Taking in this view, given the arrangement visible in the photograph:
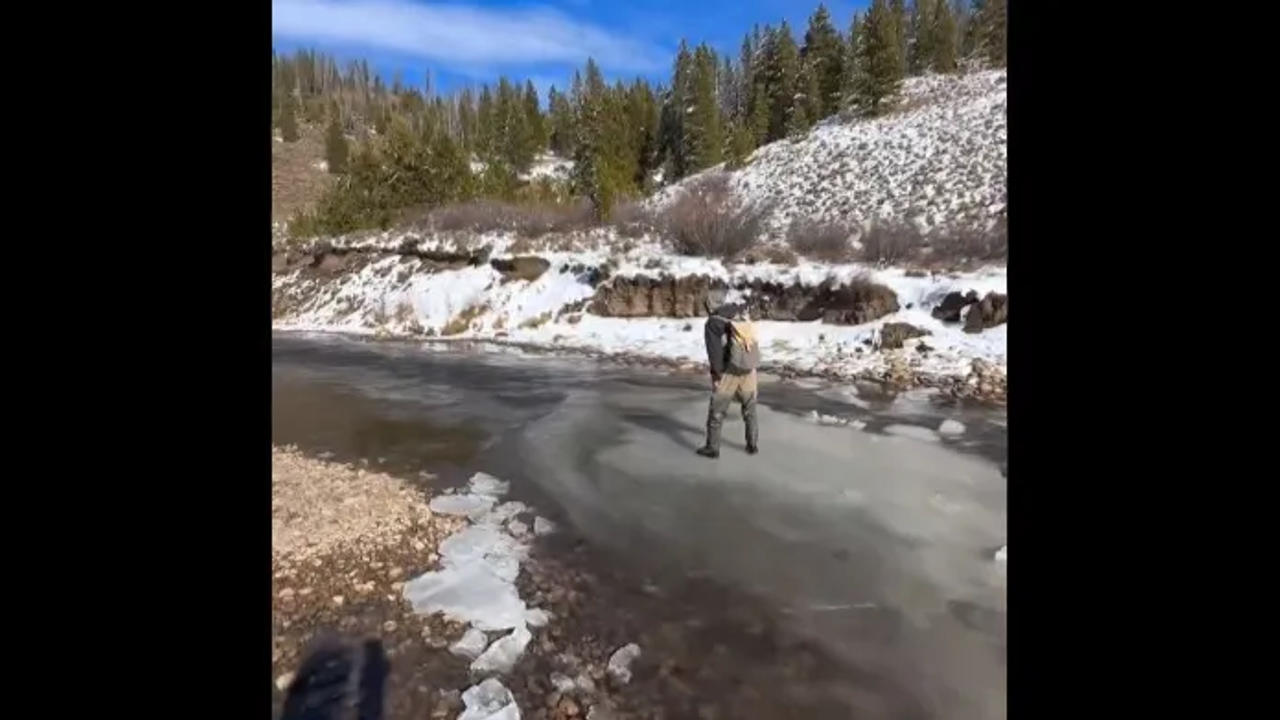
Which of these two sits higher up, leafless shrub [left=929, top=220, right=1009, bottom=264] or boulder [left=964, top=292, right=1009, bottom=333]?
leafless shrub [left=929, top=220, right=1009, bottom=264]

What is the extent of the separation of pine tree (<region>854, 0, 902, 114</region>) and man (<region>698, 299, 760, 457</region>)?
4110 centimetres

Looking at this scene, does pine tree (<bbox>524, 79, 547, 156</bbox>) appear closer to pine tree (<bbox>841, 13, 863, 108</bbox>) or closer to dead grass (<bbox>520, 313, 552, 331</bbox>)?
pine tree (<bbox>841, 13, 863, 108</bbox>)

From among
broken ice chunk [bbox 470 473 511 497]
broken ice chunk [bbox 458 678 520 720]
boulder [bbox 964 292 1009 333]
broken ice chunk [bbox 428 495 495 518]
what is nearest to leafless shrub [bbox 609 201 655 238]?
boulder [bbox 964 292 1009 333]

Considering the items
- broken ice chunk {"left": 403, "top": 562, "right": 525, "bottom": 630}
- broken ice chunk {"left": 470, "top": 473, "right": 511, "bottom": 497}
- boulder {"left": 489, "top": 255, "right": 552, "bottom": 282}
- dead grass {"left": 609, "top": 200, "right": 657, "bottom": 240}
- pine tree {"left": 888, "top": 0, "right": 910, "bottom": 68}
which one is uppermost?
pine tree {"left": 888, "top": 0, "right": 910, "bottom": 68}

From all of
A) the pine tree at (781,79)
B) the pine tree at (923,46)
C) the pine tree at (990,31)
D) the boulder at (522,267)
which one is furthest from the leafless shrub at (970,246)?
the pine tree at (923,46)

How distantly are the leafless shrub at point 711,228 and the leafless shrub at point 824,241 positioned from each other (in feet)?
4.44

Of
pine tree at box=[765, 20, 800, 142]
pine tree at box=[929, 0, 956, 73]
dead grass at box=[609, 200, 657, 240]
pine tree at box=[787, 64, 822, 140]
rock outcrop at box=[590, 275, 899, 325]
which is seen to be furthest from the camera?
pine tree at box=[929, 0, 956, 73]

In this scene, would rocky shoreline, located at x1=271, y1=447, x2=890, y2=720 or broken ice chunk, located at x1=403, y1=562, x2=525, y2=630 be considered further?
broken ice chunk, located at x1=403, y1=562, x2=525, y2=630

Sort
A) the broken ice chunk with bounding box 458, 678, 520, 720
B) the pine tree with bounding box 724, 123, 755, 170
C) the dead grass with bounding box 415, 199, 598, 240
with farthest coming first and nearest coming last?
the pine tree with bounding box 724, 123, 755, 170, the dead grass with bounding box 415, 199, 598, 240, the broken ice chunk with bounding box 458, 678, 520, 720

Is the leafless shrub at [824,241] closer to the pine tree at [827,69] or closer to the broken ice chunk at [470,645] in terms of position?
the broken ice chunk at [470,645]

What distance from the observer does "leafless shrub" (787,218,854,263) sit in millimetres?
20500

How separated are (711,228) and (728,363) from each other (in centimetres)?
1494

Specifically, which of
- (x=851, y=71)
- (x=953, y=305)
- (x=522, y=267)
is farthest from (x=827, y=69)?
(x=953, y=305)
